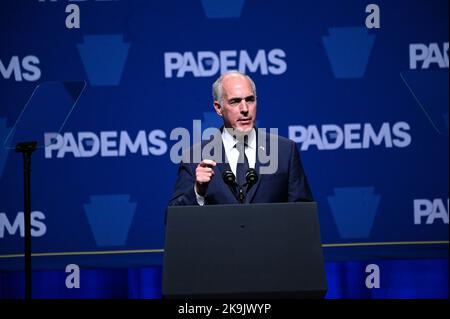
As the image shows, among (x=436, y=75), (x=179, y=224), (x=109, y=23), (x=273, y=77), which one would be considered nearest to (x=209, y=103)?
(x=273, y=77)

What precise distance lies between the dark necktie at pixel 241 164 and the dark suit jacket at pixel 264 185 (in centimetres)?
5

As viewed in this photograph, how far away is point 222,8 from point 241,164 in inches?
68.6

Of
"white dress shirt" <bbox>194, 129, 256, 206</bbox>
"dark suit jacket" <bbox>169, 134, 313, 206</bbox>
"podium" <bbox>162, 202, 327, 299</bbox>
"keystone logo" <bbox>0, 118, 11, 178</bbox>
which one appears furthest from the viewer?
"keystone logo" <bbox>0, 118, 11, 178</bbox>

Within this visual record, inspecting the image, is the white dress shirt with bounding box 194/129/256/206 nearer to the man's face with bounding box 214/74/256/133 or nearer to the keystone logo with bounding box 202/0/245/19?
the man's face with bounding box 214/74/256/133

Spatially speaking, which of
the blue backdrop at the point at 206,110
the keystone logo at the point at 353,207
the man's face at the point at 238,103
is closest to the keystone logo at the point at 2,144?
the blue backdrop at the point at 206,110

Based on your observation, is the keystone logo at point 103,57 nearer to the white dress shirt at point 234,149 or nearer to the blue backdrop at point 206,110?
the blue backdrop at point 206,110

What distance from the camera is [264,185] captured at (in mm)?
3084

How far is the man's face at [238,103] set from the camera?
3.21 m

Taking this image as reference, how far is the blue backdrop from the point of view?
4.51 meters

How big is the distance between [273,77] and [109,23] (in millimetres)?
1097

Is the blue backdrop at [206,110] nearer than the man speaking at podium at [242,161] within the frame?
No

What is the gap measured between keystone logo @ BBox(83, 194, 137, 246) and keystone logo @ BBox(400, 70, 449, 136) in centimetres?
193

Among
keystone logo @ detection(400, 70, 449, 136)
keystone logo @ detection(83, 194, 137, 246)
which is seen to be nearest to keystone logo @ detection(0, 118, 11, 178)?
keystone logo @ detection(83, 194, 137, 246)
